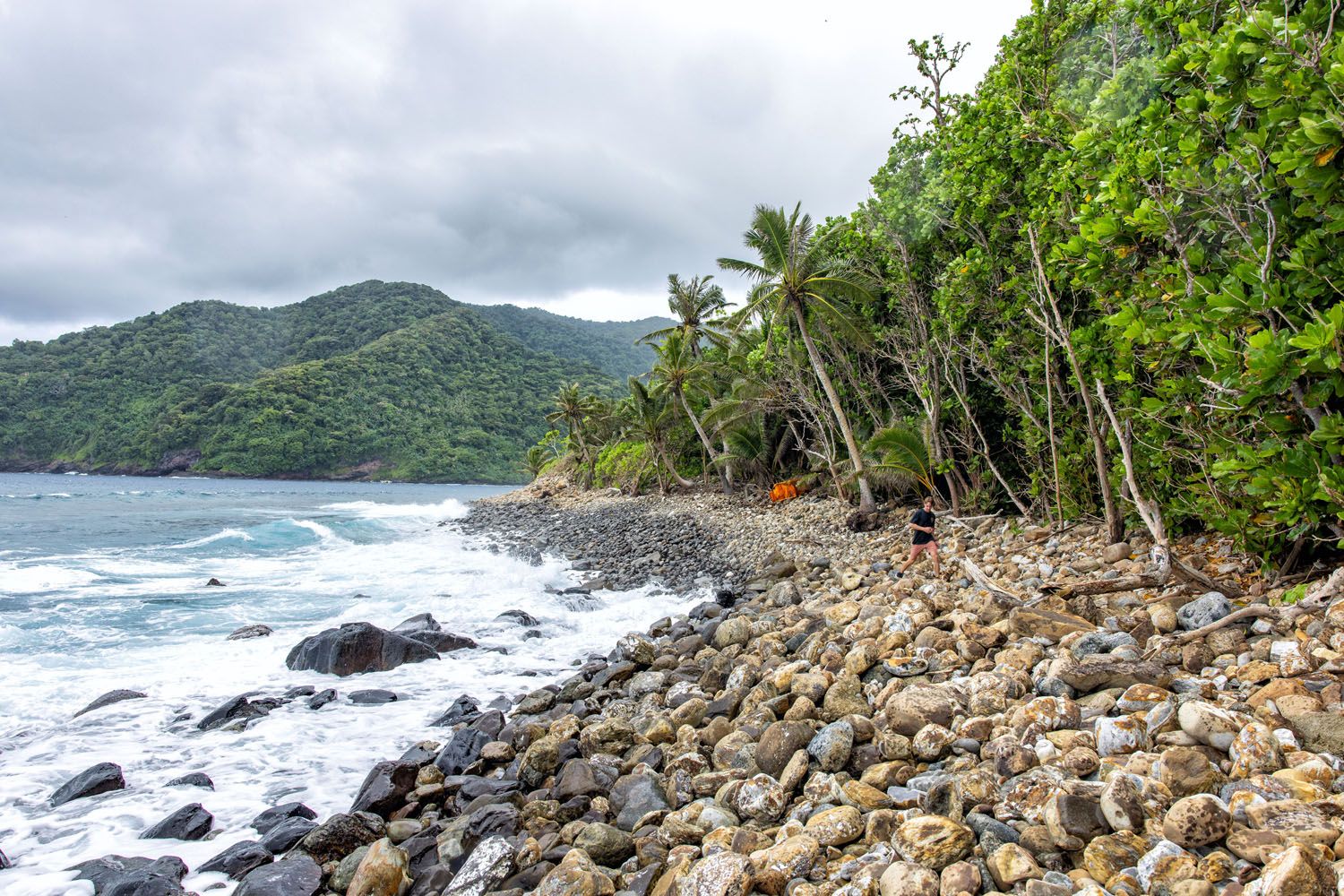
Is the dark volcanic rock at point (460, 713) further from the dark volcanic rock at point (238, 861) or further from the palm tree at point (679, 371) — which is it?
the palm tree at point (679, 371)

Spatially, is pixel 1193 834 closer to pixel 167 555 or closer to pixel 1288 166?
pixel 1288 166

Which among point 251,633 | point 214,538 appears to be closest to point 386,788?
point 251,633

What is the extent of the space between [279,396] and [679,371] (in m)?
96.8

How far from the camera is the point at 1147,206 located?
4.36 meters

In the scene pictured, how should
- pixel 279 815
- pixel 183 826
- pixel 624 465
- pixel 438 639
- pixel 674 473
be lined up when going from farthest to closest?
pixel 624 465
pixel 674 473
pixel 438 639
pixel 279 815
pixel 183 826

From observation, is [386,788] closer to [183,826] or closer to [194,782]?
[183,826]

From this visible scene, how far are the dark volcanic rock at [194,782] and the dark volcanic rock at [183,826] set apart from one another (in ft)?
2.01

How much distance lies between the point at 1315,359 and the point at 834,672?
3883mm

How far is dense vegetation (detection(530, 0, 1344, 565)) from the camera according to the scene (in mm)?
3756

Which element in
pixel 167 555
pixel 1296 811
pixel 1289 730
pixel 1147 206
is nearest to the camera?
pixel 1296 811

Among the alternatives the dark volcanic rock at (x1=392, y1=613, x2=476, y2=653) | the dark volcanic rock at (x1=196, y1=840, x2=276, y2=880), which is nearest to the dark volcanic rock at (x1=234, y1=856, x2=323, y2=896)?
the dark volcanic rock at (x1=196, y1=840, x2=276, y2=880)

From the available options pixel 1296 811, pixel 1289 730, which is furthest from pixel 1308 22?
pixel 1296 811

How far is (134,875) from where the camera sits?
14.3 ft

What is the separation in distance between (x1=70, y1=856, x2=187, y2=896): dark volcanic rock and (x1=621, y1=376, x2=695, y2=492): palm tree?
85.9ft
